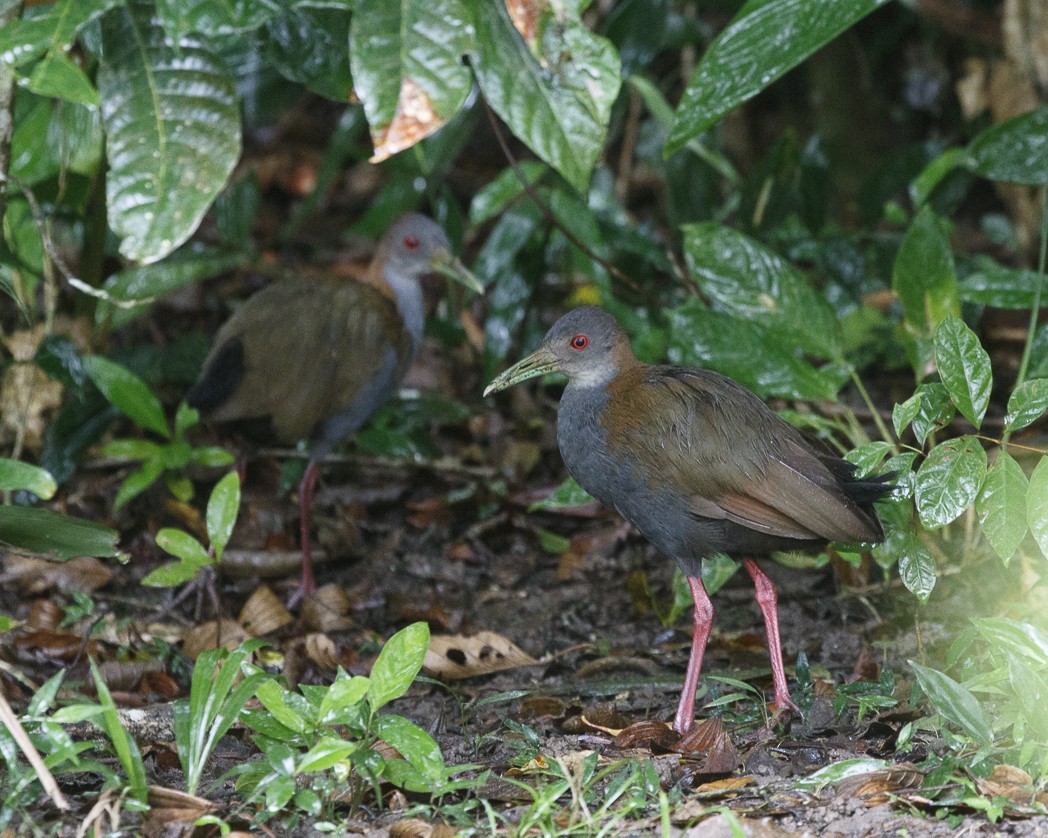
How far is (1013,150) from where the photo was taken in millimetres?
5094

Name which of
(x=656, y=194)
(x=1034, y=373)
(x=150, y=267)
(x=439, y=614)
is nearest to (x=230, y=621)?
(x=439, y=614)

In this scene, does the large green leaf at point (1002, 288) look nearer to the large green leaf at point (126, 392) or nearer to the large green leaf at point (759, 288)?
the large green leaf at point (759, 288)

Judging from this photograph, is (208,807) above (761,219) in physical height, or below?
below

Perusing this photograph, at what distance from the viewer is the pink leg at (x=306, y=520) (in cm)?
529

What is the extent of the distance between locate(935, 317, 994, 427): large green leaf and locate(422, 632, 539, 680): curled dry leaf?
178 centimetres

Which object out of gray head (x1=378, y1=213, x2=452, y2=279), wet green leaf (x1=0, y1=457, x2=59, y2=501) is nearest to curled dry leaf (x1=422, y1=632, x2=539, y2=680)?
wet green leaf (x1=0, y1=457, x2=59, y2=501)

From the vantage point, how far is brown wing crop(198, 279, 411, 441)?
536cm

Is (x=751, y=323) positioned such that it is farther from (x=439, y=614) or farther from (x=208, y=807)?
(x=208, y=807)

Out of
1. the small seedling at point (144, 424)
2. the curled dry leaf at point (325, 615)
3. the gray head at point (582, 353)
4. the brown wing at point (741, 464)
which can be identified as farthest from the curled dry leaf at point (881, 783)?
the small seedling at point (144, 424)

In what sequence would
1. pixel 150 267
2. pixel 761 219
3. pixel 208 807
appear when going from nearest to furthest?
pixel 208 807, pixel 150 267, pixel 761 219

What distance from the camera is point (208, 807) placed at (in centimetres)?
291

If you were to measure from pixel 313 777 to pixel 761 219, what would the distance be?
4.25 meters

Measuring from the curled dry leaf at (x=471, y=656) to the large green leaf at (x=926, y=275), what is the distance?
73.6 inches

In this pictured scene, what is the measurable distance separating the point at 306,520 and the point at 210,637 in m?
0.89
